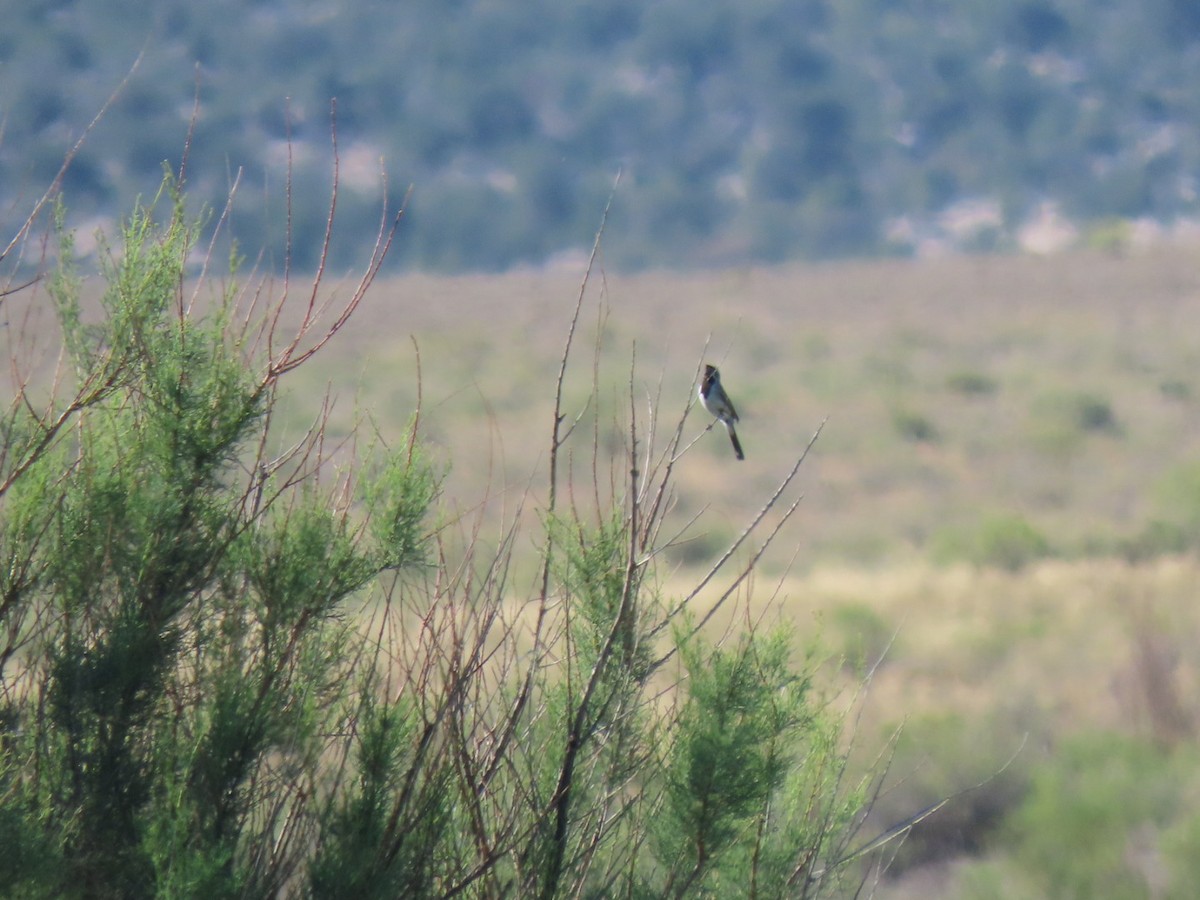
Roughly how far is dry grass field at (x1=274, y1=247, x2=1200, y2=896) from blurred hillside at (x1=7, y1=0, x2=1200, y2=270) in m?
4.62

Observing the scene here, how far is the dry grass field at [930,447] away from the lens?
10.9 metres

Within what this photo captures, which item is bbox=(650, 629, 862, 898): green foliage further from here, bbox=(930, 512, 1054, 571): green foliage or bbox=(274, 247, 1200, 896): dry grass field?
bbox=(930, 512, 1054, 571): green foliage

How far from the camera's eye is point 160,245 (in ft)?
10.4

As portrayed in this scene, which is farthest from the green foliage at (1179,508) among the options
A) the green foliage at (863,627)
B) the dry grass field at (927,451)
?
the green foliage at (863,627)

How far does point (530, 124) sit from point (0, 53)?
39832mm

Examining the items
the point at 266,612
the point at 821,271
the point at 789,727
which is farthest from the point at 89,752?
the point at 821,271

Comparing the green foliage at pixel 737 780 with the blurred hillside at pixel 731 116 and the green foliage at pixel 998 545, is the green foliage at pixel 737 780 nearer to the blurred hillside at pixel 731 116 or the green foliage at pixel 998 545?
the green foliage at pixel 998 545

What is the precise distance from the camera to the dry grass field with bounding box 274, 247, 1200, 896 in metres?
10.9

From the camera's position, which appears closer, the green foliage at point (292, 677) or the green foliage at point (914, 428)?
the green foliage at point (292, 677)

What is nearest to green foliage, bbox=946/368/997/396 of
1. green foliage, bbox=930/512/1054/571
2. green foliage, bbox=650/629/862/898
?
green foliage, bbox=930/512/1054/571

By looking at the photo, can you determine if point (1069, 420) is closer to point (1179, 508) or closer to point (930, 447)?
point (930, 447)

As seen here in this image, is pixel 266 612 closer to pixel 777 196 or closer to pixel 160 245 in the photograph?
pixel 160 245

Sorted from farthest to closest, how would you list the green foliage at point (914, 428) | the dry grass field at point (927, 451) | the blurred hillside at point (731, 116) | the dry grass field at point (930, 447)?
the blurred hillside at point (731, 116), the green foliage at point (914, 428), the dry grass field at point (930, 447), the dry grass field at point (927, 451)

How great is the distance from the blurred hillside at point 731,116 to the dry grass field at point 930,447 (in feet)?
15.1
